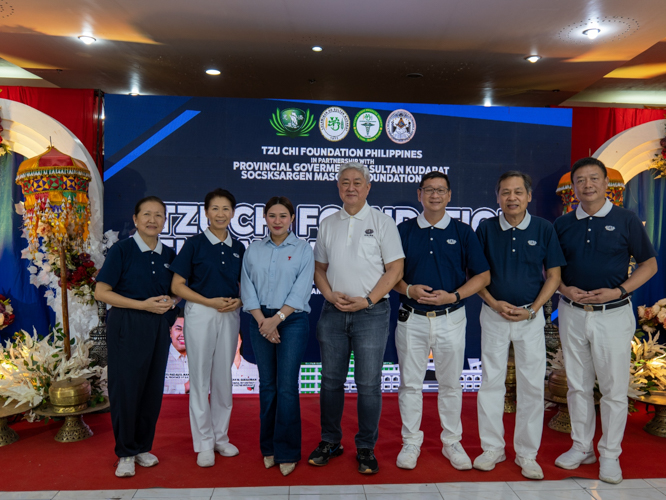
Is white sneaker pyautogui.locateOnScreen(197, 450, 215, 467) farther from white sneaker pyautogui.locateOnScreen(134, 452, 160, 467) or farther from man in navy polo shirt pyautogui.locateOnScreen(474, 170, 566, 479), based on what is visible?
man in navy polo shirt pyautogui.locateOnScreen(474, 170, 566, 479)

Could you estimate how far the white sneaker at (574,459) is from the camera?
306cm

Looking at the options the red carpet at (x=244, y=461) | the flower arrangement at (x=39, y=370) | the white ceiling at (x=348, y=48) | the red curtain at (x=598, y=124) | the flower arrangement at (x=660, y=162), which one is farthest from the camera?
the red curtain at (x=598, y=124)

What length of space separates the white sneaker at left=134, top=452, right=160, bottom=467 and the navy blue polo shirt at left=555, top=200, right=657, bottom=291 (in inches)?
112

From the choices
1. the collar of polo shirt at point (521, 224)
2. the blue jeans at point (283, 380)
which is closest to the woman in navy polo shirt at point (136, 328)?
the blue jeans at point (283, 380)

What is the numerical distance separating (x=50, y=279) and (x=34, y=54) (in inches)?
102

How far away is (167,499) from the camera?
2.65 meters

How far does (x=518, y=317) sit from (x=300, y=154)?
256cm

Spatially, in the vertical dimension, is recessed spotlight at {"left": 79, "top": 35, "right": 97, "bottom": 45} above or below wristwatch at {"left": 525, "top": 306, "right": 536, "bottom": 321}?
above

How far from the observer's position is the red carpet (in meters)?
2.88

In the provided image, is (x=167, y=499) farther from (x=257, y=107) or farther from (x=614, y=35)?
(x=614, y=35)

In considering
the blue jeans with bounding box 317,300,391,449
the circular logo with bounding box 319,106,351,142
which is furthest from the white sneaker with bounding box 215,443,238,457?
the circular logo with bounding box 319,106,351,142

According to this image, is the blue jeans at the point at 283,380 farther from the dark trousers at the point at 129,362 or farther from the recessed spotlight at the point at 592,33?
the recessed spotlight at the point at 592,33

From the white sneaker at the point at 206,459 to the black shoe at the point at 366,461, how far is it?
2.98ft

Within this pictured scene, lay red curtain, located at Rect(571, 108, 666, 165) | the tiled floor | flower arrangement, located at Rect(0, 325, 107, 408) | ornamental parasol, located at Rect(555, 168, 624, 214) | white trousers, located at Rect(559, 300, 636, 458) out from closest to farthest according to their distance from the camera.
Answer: the tiled floor < white trousers, located at Rect(559, 300, 636, 458) < flower arrangement, located at Rect(0, 325, 107, 408) < ornamental parasol, located at Rect(555, 168, 624, 214) < red curtain, located at Rect(571, 108, 666, 165)
